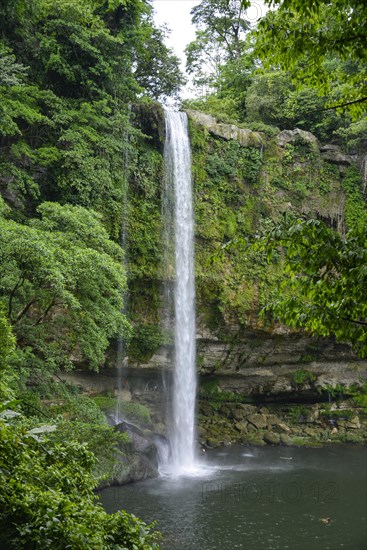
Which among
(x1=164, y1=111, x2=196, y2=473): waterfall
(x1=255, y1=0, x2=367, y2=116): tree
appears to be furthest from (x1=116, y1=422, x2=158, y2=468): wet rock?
(x1=255, y1=0, x2=367, y2=116): tree

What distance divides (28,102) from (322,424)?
16.8 meters

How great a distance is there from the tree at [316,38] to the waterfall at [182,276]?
14754 mm

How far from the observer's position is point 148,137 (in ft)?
60.6

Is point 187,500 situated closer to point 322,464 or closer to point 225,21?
point 322,464

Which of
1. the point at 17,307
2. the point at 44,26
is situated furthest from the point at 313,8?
the point at 44,26

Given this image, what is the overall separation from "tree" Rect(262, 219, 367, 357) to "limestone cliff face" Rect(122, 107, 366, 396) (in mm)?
14238

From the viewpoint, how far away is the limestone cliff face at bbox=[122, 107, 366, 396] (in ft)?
61.1

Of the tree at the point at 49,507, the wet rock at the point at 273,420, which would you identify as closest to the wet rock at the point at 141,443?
the wet rock at the point at 273,420

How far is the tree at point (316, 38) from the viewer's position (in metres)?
3.58

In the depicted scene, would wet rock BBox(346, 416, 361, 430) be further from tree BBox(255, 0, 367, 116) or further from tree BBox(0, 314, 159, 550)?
tree BBox(255, 0, 367, 116)

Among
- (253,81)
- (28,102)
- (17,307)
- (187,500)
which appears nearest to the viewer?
(17,307)

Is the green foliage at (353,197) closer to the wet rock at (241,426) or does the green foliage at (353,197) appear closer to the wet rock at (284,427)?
the wet rock at (284,427)

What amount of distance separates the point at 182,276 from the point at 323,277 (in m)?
15.1

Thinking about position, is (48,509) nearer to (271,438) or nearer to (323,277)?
(323,277)
